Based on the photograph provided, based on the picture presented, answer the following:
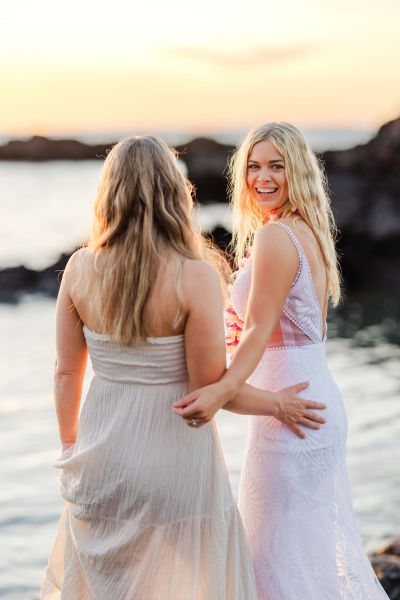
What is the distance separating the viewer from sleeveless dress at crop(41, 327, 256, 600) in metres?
3.05

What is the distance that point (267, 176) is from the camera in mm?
3527

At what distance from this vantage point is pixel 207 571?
3129 millimetres

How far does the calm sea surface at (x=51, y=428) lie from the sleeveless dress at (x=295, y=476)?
2.84 meters

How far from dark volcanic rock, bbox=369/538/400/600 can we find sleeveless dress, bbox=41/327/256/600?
6.69 feet

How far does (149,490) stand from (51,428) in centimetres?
664

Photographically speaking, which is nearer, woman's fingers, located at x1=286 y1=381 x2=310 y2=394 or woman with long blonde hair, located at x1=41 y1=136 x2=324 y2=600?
woman with long blonde hair, located at x1=41 y1=136 x2=324 y2=600

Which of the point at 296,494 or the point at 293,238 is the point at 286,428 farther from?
the point at 293,238

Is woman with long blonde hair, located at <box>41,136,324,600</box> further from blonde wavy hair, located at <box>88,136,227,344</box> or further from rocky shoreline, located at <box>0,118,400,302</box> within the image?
rocky shoreline, located at <box>0,118,400,302</box>

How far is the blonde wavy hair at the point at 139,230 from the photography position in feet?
9.47

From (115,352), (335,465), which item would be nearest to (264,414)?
(335,465)

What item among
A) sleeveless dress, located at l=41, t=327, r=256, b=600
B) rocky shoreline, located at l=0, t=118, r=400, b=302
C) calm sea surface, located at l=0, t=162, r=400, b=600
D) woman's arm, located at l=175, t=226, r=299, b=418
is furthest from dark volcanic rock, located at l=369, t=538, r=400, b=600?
rocky shoreline, located at l=0, t=118, r=400, b=302

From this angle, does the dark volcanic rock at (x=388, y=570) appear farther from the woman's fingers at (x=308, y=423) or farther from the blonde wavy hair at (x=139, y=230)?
the blonde wavy hair at (x=139, y=230)

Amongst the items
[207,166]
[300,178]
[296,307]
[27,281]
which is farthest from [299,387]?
[207,166]

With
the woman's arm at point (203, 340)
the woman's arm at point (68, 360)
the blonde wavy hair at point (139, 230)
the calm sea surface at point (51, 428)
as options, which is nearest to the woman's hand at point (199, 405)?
the woman's arm at point (203, 340)
